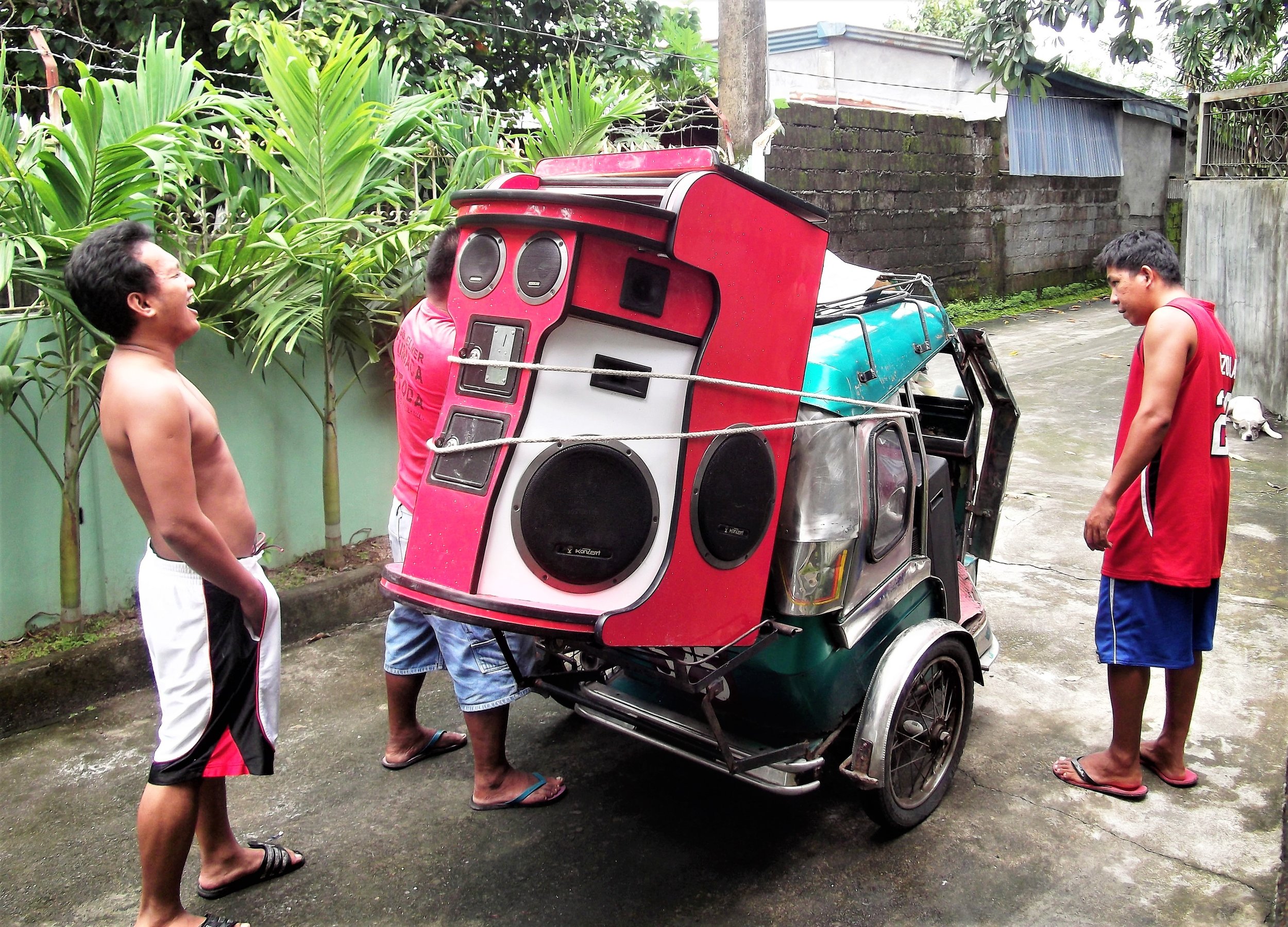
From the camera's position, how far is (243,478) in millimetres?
4906

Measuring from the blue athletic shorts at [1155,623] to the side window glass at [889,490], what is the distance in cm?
78

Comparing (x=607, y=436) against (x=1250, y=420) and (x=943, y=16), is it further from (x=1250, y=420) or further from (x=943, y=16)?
(x=943, y=16)

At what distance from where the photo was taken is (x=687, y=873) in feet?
9.82

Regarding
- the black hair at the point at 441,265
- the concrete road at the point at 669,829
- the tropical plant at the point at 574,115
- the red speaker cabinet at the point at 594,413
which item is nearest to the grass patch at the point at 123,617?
the concrete road at the point at 669,829

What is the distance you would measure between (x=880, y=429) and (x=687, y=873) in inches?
56.4

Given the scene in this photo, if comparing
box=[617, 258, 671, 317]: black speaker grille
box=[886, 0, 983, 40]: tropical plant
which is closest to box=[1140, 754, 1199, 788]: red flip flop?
box=[617, 258, 671, 317]: black speaker grille

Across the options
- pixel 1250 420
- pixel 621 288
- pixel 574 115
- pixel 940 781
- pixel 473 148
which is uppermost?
pixel 574 115

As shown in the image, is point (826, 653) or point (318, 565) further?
point (318, 565)

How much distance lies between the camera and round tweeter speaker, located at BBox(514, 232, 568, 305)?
224 cm

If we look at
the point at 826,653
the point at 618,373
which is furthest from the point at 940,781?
the point at 618,373

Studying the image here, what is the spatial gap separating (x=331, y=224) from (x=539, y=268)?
248 centimetres

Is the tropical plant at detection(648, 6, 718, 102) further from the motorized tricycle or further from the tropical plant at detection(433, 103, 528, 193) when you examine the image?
the motorized tricycle

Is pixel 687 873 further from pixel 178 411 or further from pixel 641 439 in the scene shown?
pixel 178 411

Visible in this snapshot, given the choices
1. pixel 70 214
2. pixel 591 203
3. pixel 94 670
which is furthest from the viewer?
pixel 94 670
